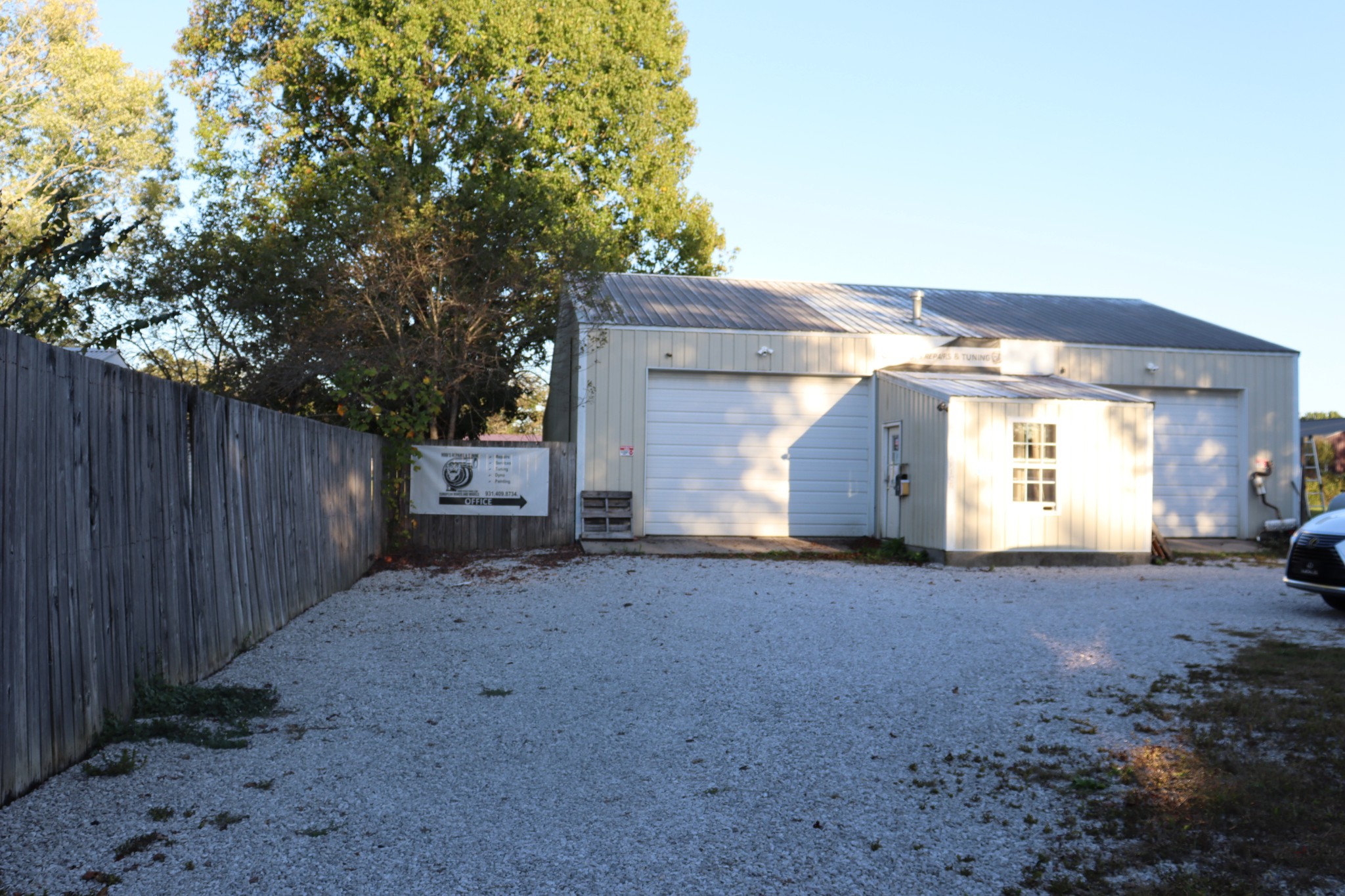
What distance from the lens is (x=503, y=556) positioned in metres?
14.2

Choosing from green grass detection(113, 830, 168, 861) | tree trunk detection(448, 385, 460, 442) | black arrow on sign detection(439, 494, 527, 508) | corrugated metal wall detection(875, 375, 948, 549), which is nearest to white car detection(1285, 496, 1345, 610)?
corrugated metal wall detection(875, 375, 948, 549)

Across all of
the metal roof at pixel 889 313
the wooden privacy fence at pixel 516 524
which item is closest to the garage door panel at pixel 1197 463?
the metal roof at pixel 889 313

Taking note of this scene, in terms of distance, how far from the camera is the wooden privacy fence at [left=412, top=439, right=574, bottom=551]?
15.0 m

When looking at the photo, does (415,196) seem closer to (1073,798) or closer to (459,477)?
(459,477)

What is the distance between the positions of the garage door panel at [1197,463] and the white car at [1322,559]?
25.1 feet

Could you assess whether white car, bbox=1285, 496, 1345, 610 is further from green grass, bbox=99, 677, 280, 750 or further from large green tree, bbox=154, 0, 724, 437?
large green tree, bbox=154, 0, 724, 437

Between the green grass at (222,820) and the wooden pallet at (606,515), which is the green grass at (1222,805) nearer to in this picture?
the green grass at (222,820)

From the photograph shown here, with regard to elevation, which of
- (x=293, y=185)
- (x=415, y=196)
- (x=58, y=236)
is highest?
(x=293, y=185)

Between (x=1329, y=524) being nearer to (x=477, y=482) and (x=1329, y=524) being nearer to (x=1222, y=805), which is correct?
(x=1222, y=805)

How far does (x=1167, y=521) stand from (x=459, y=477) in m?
11.4

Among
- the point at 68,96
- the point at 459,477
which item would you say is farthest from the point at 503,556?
the point at 68,96

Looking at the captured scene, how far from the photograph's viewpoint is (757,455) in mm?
15961

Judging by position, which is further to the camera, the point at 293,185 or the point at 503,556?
the point at 293,185

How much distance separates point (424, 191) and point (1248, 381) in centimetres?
1505
